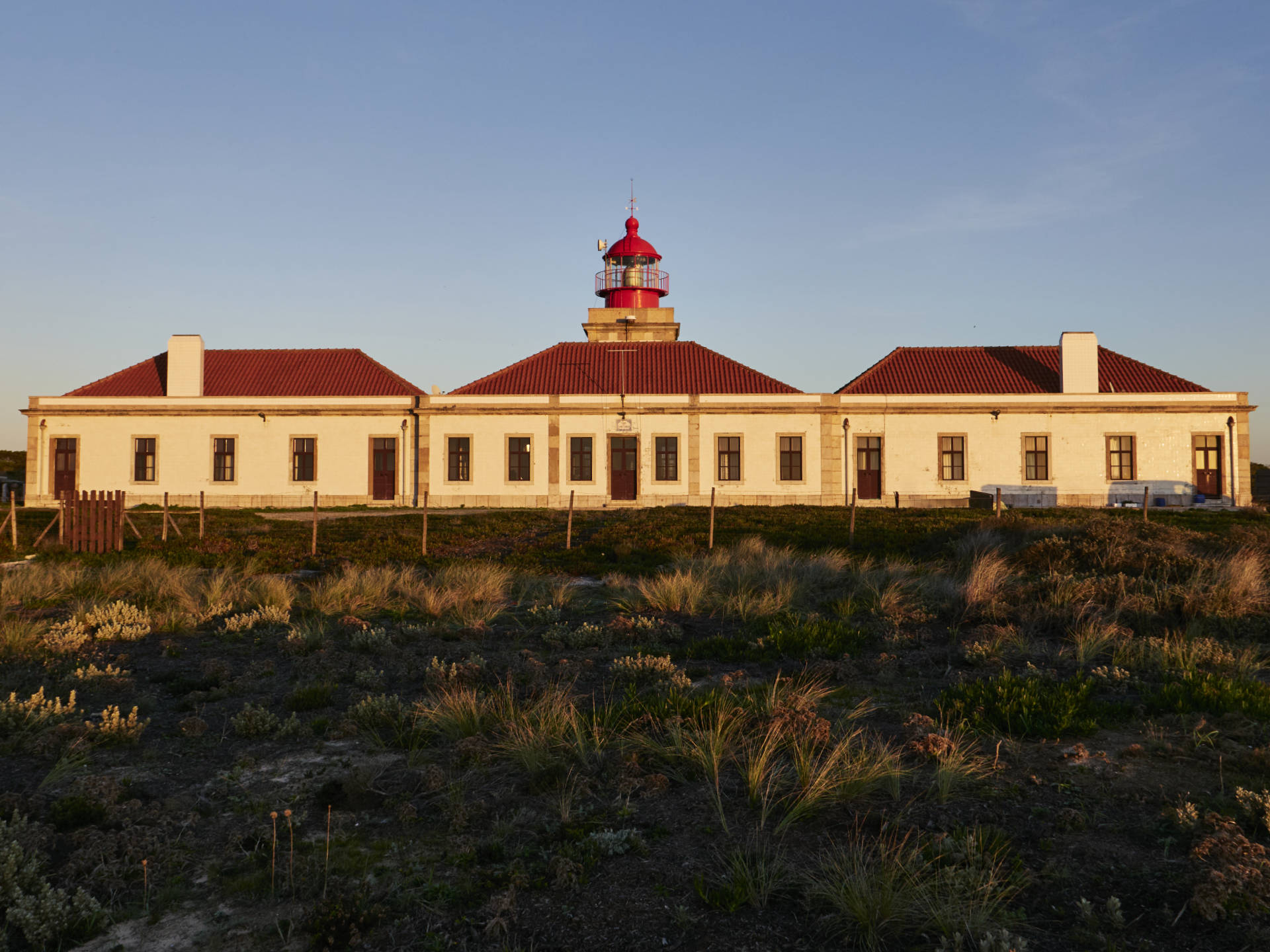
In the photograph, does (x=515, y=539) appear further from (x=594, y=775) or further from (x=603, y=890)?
(x=603, y=890)

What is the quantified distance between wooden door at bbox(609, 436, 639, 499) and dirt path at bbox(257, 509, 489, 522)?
4.37 metres

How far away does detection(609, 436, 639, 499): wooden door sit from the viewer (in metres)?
27.9

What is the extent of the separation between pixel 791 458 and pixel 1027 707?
75.2 ft

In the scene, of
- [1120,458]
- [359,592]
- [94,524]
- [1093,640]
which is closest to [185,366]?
[94,524]

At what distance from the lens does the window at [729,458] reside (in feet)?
91.8

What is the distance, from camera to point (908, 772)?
445 cm

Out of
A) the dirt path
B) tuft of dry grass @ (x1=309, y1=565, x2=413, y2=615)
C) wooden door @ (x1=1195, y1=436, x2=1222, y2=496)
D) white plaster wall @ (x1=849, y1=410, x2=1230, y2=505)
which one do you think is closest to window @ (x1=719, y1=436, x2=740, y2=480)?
white plaster wall @ (x1=849, y1=410, x2=1230, y2=505)

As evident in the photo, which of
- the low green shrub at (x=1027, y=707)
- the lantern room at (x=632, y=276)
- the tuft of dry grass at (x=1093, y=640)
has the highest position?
the lantern room at (x=632, y=276)

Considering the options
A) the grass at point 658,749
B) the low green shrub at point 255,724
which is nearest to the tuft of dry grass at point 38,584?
the grass at point 658,749

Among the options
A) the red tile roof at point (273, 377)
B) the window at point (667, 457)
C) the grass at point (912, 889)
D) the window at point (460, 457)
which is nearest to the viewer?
the grass at point (912, 889)

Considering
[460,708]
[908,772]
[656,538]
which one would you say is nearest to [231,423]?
[656,538]

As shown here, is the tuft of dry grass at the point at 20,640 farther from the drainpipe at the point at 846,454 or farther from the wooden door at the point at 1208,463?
the wooden door at the point at 1208,463

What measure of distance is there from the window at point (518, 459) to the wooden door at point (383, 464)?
3.95 meters

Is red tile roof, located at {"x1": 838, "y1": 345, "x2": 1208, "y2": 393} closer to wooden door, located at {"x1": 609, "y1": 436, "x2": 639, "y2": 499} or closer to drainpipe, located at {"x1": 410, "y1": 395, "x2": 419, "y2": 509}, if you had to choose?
wooden door, located at {"x1": 609, "y1": 436, "x2": 639, "y2": 499}
